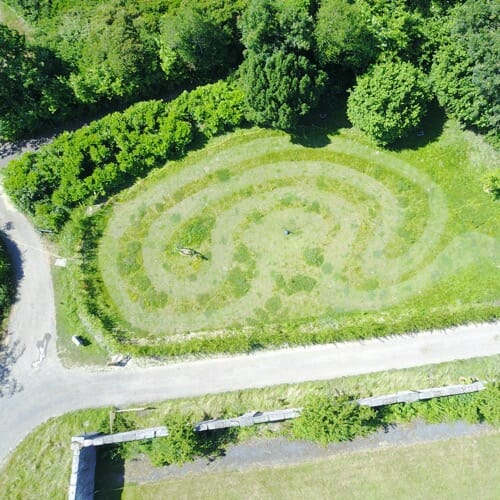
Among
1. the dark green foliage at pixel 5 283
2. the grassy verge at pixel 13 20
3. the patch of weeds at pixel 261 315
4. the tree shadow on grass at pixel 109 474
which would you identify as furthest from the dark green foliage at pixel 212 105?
the tree shadow on grass at pixel 109 474

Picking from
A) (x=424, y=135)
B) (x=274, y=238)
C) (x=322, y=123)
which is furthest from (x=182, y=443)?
(x=424, y=135)

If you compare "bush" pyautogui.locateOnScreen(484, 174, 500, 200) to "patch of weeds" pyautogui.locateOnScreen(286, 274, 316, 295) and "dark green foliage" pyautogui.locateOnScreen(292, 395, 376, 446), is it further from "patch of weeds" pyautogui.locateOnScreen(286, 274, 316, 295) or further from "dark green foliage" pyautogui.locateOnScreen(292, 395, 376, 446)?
"dark green foliage" pyautogui.locateOnScreen(292, 395, 376, 446)

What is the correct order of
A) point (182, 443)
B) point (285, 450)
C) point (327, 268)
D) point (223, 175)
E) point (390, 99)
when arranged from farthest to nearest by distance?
point (223, 175) < point (327, 268) < point (285, 450) < point (390, 99) < point (182, 443)

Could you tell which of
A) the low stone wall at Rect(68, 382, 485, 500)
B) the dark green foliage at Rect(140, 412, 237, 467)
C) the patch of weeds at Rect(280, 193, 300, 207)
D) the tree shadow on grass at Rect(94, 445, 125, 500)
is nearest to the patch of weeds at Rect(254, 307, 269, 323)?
the low stone wall at Rect(68, 382, 485, 500)

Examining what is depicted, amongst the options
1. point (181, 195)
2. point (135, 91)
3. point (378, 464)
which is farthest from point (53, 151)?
point (378, 464)

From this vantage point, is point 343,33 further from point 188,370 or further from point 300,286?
point 188,370
